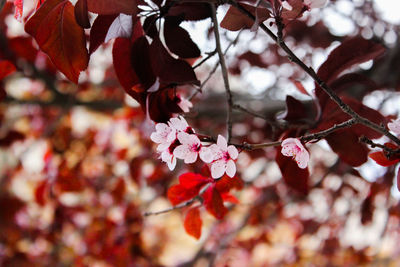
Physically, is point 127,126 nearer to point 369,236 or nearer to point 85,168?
point 85,168

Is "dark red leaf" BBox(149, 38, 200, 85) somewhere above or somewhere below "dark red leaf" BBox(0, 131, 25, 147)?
above

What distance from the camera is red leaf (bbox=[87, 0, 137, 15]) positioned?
52cm

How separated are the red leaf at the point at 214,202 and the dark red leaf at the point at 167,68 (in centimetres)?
20

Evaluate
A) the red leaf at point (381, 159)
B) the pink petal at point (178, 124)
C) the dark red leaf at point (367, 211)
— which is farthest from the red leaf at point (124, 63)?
the dark red leaf at point (367, 211)

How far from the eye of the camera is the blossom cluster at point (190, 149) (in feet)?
1.65

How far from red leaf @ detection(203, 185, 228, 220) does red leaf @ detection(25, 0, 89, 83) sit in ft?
0.96

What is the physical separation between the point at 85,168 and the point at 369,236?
1835 millimetres

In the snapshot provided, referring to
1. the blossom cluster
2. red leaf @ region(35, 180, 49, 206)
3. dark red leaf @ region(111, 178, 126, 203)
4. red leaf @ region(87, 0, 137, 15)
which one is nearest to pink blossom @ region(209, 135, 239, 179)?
the blossom cluster

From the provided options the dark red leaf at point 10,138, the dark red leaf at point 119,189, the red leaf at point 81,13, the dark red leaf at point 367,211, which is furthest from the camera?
the dark red leaf at point 119,189

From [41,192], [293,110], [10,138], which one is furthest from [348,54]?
[41,192]

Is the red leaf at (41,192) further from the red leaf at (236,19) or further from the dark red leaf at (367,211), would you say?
the red leaf at (236,19)

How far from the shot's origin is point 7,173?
2.62 m

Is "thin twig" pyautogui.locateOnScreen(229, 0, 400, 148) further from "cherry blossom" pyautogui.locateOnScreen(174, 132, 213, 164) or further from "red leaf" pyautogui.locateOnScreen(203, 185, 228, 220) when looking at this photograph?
"red leaf" pyautogui.locateOnScreen(203, 185, 228, 220)

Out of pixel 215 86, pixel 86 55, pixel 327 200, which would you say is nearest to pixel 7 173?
pixel 215 86
